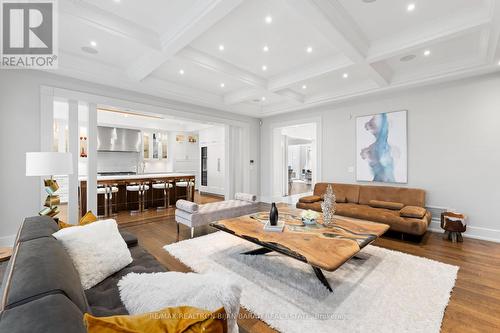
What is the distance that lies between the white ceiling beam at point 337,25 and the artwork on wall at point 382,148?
1841 mm

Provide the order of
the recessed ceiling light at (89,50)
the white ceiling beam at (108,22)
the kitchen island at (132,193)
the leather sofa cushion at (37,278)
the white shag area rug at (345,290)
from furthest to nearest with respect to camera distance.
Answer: the kitchen island at (132,193), the recessed ceiling light at (89,50), the white ceiling beam at (108,22), the white shag area rug at (345,290), the leather sofa cushion at (37,278)

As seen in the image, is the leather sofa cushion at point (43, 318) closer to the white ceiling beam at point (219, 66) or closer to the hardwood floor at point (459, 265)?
the hardwood floor at point (459, 265)

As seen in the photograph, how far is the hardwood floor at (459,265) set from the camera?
1.91m

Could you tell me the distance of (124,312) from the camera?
125cm

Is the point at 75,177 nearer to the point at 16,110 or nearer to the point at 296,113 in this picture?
the point at 16,110

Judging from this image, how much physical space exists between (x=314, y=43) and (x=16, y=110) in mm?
4715

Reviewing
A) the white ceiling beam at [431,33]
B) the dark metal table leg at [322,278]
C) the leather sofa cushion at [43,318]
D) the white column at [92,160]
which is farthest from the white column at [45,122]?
the white ceiling beam at [431,33]

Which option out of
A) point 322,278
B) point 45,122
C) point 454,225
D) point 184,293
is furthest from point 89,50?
point 454,225

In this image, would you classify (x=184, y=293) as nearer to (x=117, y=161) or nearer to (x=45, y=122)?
(x=45, y=122)

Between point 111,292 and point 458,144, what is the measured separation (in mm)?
5519

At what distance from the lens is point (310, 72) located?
4082 mm

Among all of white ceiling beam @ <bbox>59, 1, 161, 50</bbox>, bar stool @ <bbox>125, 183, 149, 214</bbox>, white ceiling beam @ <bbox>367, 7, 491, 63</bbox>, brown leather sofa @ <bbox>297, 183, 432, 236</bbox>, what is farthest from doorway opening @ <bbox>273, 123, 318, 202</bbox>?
white ceiling beam @ <bbox>59, 1, 161, 50</bbox>

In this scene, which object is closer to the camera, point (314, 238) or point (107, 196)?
point (314, 238)

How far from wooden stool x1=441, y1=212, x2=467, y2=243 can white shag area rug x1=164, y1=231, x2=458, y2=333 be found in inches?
46.3
